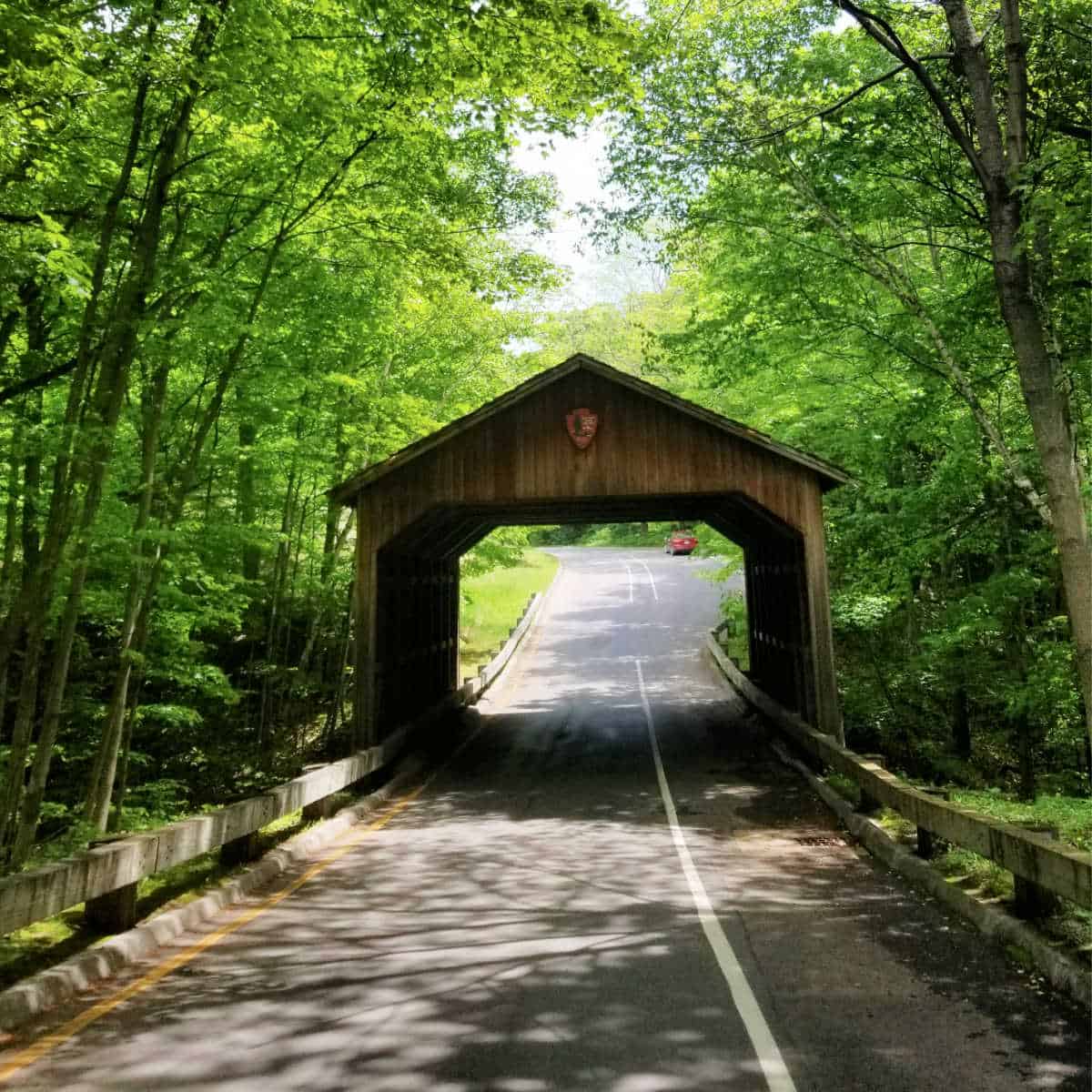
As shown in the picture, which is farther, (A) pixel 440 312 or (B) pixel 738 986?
(A) pixel 440 312

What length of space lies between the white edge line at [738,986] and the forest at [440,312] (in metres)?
3.48

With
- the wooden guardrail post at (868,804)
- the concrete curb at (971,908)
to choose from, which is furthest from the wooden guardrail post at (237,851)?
the wooden guardrail post at (868,804)

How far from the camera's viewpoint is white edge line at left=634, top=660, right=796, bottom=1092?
3490 millimetres

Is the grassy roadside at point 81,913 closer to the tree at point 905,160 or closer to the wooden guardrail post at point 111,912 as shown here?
the wooden guardrail post at point 111,912

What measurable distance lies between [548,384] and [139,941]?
30.8 ft

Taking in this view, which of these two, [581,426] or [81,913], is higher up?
[581,426]

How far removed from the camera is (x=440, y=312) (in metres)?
15.4

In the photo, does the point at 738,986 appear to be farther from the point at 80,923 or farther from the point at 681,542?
the point at 681,542

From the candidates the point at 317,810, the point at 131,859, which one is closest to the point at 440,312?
the point at 317,810

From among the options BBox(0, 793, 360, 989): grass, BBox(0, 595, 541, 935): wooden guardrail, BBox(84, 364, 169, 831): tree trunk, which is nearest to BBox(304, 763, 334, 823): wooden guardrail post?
BBox(0, 595, 541, 935): wooden guardrail

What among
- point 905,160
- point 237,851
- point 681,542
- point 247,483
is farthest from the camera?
point 681,542

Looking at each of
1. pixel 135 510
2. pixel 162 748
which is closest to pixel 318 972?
pixel 135 510

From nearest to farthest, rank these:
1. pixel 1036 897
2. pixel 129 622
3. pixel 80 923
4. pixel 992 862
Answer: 1. pixel 1036 897
2. pixel 80 923
3. pixel 992 862
4. pixel 129 622

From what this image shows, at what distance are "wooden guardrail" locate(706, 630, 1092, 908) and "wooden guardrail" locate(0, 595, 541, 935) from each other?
18.3 feet
